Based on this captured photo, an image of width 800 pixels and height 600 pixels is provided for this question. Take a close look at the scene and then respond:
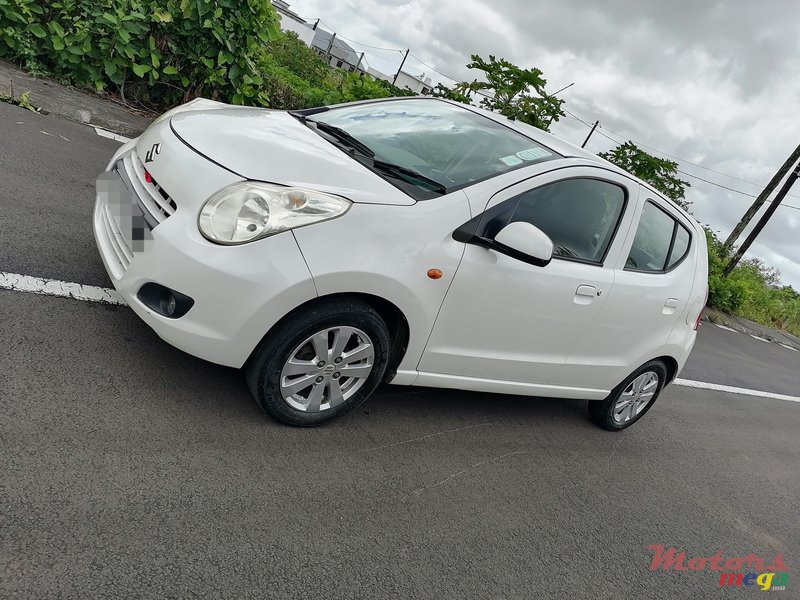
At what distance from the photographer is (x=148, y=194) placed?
9.59 feet

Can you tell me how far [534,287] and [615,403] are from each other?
5.75 ft

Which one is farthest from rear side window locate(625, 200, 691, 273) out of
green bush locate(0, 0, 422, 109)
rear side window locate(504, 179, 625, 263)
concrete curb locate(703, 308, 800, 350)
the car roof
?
concrete curb locate(703, 308, 800, 350)

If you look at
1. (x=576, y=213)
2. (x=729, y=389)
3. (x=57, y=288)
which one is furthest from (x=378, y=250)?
(x=729, y=389)

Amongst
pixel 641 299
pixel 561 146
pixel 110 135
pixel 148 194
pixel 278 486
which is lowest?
pixel 278 486

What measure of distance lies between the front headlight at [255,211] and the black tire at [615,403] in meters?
2.81

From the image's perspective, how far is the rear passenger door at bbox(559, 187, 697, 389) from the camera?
389 cm

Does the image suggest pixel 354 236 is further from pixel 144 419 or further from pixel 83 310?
pixel 83 310

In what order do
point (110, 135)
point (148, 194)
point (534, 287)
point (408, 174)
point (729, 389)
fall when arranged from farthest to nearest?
1. point (729, 389)
2. point (110, 135)
3. point (534, 287)
4. point (408, 174)
5. point (148, 194)

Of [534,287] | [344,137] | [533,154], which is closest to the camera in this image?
[534,287]

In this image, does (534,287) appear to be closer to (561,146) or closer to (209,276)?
(561,146)

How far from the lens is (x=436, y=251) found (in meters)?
2.96

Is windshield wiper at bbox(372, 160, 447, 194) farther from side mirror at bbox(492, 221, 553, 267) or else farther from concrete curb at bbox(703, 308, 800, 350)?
concrete curb at bbox(703, 308, 800, 350)

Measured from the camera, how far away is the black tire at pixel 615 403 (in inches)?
178

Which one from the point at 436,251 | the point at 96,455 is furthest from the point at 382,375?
the point at 96,455
